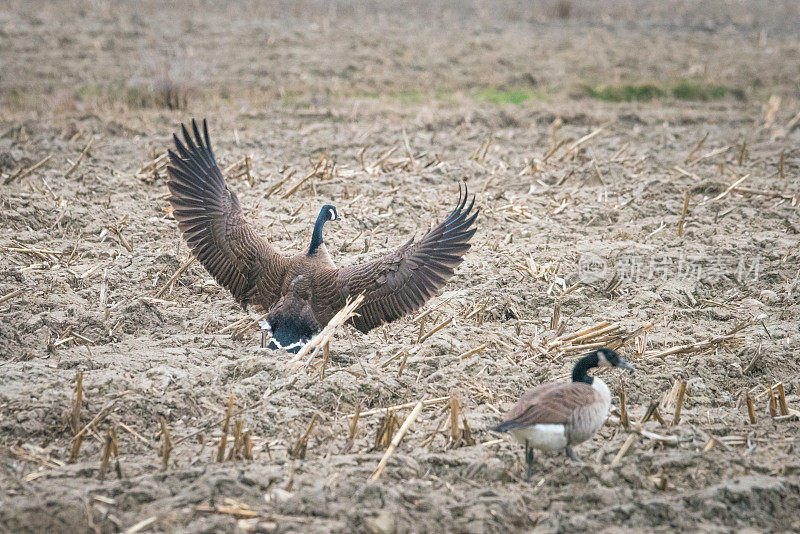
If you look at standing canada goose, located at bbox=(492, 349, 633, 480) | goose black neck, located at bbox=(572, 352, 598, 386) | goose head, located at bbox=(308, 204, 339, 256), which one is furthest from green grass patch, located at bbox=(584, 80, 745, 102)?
standing canada goose, located at bbox=(492, 349, 633, 480)

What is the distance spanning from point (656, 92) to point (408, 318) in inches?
406

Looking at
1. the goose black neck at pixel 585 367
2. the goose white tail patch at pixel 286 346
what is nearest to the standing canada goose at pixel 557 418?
the goose black neck at pixel 585 367

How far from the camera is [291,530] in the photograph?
4227 millimetres

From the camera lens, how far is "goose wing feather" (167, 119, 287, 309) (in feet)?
22.3

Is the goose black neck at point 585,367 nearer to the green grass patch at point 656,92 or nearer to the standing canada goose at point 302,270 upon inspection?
the standing canada goose at point 302,270

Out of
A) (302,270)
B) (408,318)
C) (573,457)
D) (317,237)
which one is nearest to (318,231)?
(317,237)

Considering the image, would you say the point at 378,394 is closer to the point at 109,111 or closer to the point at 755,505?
the point at 755,505

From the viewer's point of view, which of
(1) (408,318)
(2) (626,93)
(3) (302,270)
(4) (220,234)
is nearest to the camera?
(3) (302,270)

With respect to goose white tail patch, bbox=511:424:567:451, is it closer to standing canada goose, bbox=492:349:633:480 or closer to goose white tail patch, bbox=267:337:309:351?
standing canada goose, bbox=492:349:633:480

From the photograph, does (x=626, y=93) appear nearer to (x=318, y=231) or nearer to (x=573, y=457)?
(x=318, y=231)

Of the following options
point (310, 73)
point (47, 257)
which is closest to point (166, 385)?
point (47, 257)

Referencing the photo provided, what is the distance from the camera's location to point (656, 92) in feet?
51.1

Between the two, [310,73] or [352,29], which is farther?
[352,29]

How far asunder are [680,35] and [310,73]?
31.1 ft
